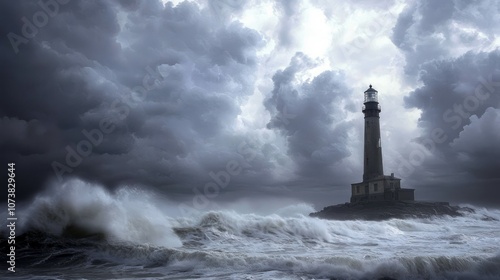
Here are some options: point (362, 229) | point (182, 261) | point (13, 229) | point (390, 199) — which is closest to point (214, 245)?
point (182, 261)

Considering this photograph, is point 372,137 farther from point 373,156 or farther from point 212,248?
point 212,248

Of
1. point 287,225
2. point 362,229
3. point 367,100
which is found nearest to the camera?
point 287,225

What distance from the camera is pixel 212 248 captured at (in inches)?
521

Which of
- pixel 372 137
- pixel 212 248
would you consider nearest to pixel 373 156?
pixel 372 137

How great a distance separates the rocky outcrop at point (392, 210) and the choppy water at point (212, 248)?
19.2 meters

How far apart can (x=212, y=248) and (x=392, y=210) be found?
31.4m

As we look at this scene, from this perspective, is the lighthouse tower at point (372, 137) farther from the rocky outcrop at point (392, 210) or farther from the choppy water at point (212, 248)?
the choppy water at point (212, 248)

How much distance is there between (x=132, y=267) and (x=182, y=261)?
128 centimetres

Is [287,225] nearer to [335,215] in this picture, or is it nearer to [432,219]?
[432,219]

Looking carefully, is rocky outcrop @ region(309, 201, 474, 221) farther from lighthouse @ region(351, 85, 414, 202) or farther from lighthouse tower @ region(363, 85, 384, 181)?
lighthouse tower @ region(363, 85, 384, 181)

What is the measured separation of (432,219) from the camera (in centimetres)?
3950

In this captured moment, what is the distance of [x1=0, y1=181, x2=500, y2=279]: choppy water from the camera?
882cm

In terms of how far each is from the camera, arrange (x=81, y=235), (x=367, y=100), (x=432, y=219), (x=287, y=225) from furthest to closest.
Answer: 1. (x=367, y=100)
2. (x=432, y=219)
3. (x=287, y=225)
4. (x=81, y=235)

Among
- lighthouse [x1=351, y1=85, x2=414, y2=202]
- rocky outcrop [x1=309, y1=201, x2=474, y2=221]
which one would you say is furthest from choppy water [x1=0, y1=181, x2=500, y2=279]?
lighthouse [x1=351, y1=85, x2=414, y2=202]
